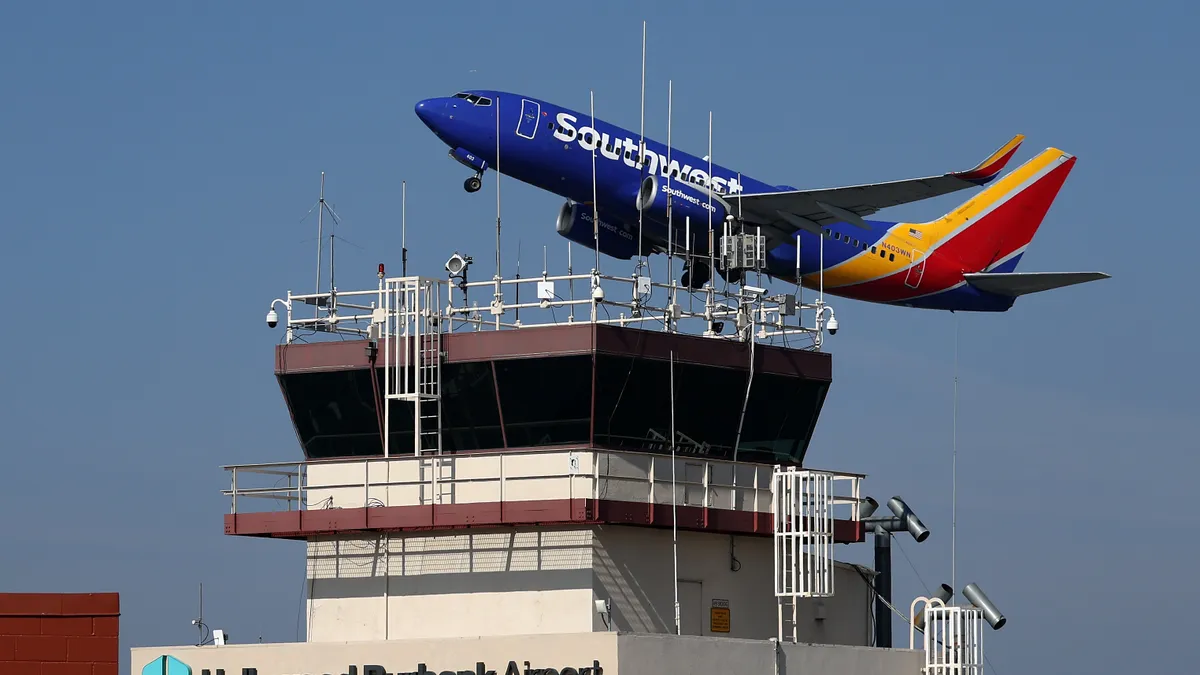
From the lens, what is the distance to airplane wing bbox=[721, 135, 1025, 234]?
47312mm

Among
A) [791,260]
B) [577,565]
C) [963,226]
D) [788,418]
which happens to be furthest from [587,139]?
[577,565]

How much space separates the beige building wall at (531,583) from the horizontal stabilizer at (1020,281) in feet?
98.9

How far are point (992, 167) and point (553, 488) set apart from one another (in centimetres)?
2118

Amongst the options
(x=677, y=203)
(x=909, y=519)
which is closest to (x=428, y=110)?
(x=677, y=203)

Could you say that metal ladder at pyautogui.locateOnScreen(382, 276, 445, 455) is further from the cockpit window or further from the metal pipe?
the cockpit window

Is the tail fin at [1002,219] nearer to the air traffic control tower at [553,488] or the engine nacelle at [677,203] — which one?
the engine nacelle at [677,203]

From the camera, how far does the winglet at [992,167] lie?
44.1 m

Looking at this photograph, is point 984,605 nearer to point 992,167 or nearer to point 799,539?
point 799,539

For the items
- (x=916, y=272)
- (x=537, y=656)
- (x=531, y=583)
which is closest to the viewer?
(x=537, y=656)

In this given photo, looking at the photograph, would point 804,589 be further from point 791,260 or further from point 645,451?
point 791,260

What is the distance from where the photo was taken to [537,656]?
77.9ft

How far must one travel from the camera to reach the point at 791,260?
50812 millimetres

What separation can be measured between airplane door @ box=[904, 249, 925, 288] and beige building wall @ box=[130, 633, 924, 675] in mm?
30001

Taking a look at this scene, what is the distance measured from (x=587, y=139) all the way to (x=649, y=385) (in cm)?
2236
